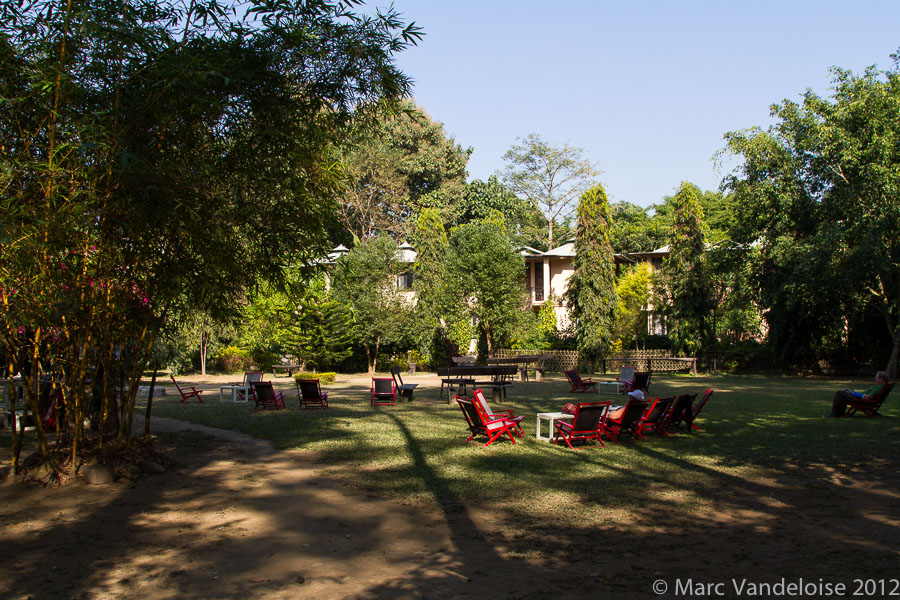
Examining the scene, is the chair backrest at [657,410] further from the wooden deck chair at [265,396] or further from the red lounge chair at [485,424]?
the wooden deck chair at [265,396]

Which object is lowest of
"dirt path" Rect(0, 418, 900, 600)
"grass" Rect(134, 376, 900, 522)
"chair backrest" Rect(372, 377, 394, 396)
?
"dirt path" Rect(0, 418, 900, 600)

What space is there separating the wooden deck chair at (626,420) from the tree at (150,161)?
5646 millimetres

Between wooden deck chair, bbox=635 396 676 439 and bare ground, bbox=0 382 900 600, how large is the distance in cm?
349

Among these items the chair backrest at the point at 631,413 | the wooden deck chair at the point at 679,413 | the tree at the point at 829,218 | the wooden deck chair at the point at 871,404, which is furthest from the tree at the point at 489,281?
the chair backrest at the point at 631,413

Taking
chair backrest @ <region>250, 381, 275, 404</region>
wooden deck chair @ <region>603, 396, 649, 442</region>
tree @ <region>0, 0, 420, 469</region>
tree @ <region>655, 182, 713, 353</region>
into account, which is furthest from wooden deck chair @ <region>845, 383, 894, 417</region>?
tree @ <region>655, 182, 713, 353</region>

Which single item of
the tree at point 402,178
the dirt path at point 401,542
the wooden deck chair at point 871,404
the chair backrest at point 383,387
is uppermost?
the tree at point 402,178

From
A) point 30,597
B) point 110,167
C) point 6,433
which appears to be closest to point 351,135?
point 110,167

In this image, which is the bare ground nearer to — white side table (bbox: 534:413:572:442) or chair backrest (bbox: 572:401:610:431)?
chair backrest (bbox: 572:401:610:431)

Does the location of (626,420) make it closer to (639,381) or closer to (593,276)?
(639,381)

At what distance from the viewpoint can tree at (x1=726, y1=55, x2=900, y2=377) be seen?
26422mm

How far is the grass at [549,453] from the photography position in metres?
7.97

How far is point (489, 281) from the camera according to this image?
113 feet

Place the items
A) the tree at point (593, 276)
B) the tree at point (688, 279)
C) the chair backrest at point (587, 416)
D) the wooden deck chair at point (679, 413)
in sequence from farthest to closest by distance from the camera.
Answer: the tree at point (593, 276)
the tree at point (688, 279)
the wooden deck chair at point (679, 413)
the chair backrest at point (587, 416)

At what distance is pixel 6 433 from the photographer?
12.9 m
